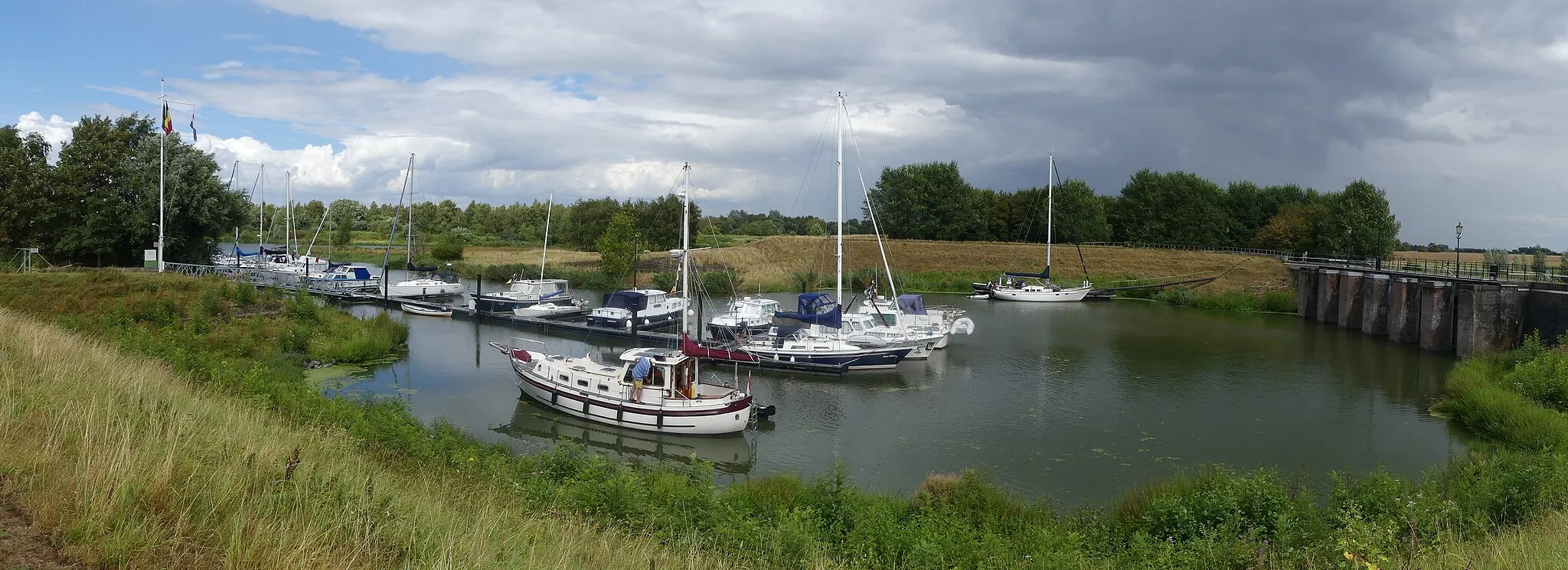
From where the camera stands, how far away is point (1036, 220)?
10338 cm

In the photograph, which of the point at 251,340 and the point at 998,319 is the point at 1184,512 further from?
the point at 998,319

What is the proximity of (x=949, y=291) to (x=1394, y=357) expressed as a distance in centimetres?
3662

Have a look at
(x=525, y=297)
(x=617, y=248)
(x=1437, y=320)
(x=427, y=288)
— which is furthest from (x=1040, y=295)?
(x=427, y=288)

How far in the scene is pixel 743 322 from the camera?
39.0 meters

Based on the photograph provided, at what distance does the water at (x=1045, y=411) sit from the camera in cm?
2095

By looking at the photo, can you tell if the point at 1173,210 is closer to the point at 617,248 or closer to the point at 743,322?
the point at 617,248

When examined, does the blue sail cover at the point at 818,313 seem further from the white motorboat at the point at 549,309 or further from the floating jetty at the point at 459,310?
the white motorboat at the point at 549,309

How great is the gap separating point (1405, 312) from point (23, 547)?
50.1 m

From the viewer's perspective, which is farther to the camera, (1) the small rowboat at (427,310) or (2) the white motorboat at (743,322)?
(1) the small rowboat at (427,310)

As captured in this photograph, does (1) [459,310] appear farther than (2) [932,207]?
No

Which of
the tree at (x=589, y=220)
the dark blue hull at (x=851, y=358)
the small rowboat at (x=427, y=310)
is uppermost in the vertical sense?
the tree at (x=589, y=220)

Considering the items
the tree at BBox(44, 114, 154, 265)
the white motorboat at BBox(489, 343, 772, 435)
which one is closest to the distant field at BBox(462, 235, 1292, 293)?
the tree at BBox(44, 114, 154, 265)

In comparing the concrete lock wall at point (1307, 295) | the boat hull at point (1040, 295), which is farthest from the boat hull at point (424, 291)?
the concrete lock wall at point (1307, 295)

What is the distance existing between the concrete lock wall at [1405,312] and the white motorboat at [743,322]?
99.9 ft
